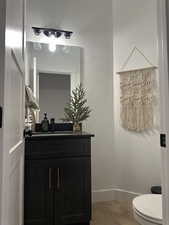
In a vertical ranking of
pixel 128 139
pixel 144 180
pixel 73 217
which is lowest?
pixel 73 217

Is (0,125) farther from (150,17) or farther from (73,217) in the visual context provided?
(150,17)

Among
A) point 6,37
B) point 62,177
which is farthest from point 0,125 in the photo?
point 62,177

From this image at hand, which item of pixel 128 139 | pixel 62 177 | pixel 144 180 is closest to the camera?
pixel 62 177

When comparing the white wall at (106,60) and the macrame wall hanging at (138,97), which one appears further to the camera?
the white wall at (106,60)

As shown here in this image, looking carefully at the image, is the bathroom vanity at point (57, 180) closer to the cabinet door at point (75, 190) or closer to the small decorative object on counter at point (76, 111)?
the cabinet door at point (75, 190)

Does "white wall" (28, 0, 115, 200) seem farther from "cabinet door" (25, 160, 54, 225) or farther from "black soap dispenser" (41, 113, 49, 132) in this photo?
"cabinet door" (25, 160, 54, 225)

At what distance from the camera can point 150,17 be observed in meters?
2.60

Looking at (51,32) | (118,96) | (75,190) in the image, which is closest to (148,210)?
(75,190)

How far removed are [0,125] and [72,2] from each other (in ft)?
8.46

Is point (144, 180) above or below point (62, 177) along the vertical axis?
below

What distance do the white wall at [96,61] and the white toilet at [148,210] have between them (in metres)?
1.15

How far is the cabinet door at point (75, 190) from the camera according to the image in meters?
2.00

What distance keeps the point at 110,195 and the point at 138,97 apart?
140 centimetres

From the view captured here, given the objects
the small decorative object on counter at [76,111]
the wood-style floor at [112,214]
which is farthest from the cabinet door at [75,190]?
the small decorative object on counter at [76,111]
